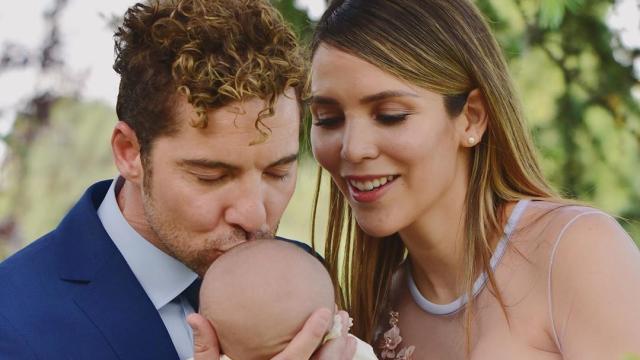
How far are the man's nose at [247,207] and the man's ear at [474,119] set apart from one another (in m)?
0.93

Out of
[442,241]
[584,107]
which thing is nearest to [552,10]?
[442,241]

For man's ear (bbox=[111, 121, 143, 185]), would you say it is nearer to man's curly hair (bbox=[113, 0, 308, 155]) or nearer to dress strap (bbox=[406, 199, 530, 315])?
man's curly hair (bbox=[113, 0, 308, 155])

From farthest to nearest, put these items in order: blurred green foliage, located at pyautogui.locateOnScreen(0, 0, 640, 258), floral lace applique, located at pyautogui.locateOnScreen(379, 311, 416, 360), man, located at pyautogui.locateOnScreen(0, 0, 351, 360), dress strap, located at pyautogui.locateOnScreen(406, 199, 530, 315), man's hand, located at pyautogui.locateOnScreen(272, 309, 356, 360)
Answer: blurred green foliage, located at pyautogui.locateOnScreen(0, 0, 640, 258) < floral lace applique, located at pyautogui.locateOnScreen(379, 311, 416, 360) < dress strap, located at pyautogui.locateOnScreen(406, 199, 530, 315) < man, located at pyautogui.locateOnScreen(0, 0, 351, 360) < man's hand, located at pyautogui.locateOnScreen(272, 309, 356, 360)

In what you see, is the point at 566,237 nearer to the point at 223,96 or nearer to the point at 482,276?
the point at 482,276

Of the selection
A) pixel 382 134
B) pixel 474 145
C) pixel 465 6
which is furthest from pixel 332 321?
pixel 465 6

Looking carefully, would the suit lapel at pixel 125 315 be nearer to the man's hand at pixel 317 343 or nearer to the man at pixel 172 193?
the man at pixel 172 193

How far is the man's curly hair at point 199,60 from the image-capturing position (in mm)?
3049

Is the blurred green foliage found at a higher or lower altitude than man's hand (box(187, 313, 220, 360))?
higher

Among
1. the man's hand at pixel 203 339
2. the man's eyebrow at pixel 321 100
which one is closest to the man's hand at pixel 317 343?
the man's hand at pixel 203 339

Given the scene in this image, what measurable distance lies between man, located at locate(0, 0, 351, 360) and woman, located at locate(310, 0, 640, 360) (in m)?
0.31

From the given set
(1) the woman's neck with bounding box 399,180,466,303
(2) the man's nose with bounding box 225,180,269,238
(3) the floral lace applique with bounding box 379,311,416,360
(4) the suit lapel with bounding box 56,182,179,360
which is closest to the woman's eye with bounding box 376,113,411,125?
(1) the woman's neck with bounding box 399,180,466,303

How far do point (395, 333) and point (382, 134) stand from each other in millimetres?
920

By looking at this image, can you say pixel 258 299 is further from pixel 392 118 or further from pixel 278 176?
pixel 392 118

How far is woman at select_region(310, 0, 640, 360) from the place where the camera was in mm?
3230
